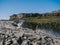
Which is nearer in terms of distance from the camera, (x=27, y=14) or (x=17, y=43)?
(x=17, y=43)

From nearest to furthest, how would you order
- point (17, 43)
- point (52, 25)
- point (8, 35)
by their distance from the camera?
1. point (17, 43)
2. point (8, 35)
3. point (52, 25)

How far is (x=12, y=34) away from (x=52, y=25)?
16.3 meters

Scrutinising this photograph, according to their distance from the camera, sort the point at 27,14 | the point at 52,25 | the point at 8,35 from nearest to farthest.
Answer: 1. the point at 8,35
2. the point at 52,25
3. the point at 27,14

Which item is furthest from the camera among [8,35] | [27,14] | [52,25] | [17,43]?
[27,14]

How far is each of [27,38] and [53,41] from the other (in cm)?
293

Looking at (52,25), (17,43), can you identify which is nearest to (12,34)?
(17,43)

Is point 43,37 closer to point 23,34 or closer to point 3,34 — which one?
point 23,34

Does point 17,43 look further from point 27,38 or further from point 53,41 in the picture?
point 53,41

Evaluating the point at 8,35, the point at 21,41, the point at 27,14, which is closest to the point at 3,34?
the point at 8,35

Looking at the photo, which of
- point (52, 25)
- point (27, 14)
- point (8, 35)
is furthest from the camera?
point (27, 14)

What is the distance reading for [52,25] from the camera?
41.5 metres

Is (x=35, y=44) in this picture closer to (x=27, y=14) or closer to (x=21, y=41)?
(x=21, y=41)

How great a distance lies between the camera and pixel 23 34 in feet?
84.1

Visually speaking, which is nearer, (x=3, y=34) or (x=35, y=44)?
(x=35, y=44)
